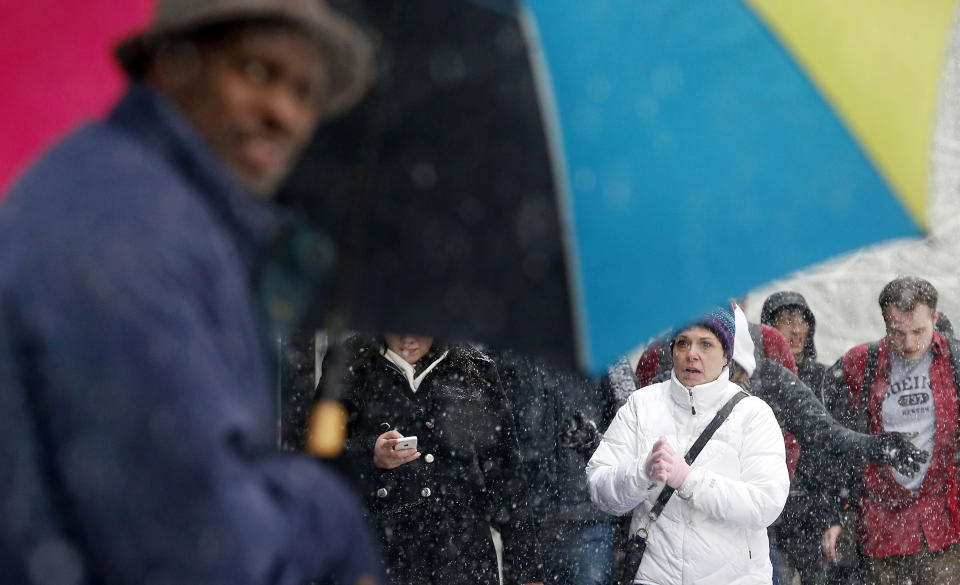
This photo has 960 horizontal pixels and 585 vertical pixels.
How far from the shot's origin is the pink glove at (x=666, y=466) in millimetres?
5637

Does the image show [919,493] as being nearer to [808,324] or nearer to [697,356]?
[808,324]

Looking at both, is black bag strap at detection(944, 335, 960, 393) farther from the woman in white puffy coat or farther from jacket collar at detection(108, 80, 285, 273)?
jacket collar at detection(108, 80, 285, 273)

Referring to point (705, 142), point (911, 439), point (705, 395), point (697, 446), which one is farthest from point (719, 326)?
point (705, 142)

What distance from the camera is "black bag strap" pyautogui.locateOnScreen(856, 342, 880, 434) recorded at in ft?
25.5

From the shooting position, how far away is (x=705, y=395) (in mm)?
5965

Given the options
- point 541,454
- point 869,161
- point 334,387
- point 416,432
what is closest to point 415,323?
point 334,387

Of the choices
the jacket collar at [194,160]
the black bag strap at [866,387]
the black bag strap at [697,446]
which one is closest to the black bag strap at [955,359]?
the black bag strap at [866,387]

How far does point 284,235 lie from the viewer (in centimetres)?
209

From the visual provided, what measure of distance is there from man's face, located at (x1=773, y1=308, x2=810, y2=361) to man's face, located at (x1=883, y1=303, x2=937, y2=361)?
38.2 inches

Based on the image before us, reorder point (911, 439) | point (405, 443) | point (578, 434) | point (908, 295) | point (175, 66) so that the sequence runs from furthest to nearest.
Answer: point (908, 295)
point (911, 439)
point (578, 434)
point (405, 443)
point (175, 66)

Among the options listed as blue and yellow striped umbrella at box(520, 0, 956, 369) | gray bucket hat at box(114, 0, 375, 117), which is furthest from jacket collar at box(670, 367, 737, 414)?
gray bucket hat at box(114, 0, 375, 117)

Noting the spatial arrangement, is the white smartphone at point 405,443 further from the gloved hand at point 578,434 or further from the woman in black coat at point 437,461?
the gloved hand at point 578,434

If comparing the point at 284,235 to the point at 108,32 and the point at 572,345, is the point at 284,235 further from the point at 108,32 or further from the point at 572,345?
the point at 572,345

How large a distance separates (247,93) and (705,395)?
4245 mm
